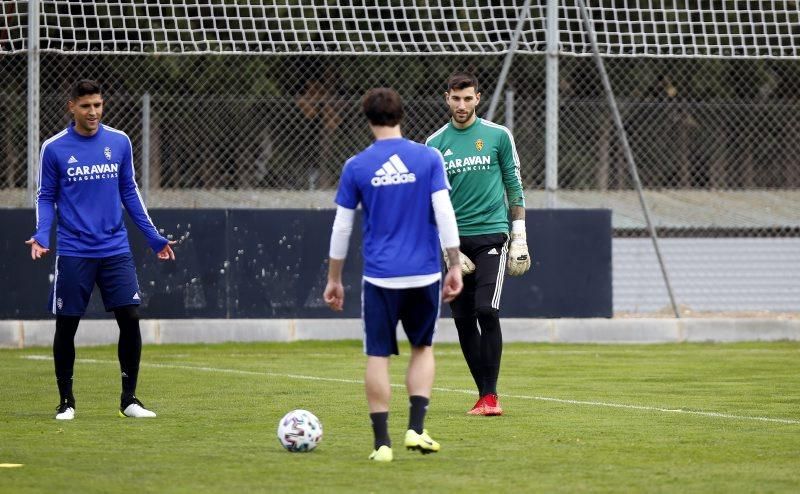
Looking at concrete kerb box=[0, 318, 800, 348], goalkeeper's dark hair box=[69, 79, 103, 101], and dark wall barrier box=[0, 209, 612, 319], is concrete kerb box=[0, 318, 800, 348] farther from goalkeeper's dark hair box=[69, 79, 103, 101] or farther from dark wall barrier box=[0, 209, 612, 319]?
goalkeeper's dark hair box=[69, 79, 103, 101]

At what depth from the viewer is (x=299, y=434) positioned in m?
7.30

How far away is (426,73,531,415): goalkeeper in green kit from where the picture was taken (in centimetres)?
942

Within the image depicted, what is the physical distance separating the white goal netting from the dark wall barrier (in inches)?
71.0

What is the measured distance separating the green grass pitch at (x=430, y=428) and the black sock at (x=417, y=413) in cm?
16

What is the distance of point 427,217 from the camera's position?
23.6ft

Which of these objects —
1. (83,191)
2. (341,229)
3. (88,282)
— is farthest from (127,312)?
(341,229)

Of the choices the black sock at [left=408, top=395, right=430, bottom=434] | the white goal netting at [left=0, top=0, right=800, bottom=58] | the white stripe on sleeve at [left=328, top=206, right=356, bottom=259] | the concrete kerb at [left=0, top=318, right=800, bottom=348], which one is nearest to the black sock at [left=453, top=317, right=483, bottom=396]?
the black sock at [left=408, top=395, right=430, bottom=434]

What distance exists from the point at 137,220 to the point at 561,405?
9.82 ft

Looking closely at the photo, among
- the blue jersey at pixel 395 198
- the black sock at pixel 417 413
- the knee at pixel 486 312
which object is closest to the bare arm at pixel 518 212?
the knee at pixel 486 312

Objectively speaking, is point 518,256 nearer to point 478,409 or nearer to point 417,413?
point 478,409

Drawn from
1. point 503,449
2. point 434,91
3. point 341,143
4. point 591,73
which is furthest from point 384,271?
point 591,73

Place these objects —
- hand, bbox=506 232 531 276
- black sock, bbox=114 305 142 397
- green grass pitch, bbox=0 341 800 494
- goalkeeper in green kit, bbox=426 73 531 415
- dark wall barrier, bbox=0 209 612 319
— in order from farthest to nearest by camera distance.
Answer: dark wall barrier, bbox=0 209 612 319 → hand, bbox=506 232 531 276 → goalkeeper in green kit, bbox=426 73 531 415 → black sock, bbox=114 305 142 397 → green grass pitch, bbox=0 341 800 494

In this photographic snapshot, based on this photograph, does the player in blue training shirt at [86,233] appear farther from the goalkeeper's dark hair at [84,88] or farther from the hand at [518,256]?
the hand at [518,256]

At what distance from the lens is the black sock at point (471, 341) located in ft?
31.3
